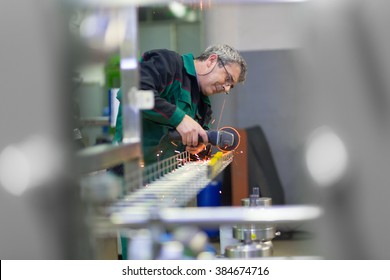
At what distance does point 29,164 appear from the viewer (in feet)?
2.59

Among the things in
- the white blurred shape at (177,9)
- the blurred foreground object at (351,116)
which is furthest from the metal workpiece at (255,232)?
the white blurred shape at (177,9)

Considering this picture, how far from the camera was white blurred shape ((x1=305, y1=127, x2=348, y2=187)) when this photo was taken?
0.76m

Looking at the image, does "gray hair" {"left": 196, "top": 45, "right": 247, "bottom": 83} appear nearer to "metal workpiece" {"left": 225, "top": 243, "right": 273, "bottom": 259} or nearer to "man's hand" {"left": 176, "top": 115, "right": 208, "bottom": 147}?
"man's hand" {"left": 176, "top": 115, "right": 208, "bottom": 147}

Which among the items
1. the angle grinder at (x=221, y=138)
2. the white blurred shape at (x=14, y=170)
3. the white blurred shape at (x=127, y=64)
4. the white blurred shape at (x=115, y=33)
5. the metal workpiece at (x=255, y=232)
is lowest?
the metal workpiece at (x=255, y=232)

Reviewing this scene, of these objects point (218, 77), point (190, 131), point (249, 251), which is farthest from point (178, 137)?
point (249, 251)

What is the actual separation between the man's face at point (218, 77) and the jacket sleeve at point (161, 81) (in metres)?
0.06

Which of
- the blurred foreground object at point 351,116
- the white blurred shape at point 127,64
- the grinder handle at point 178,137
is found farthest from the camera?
the grinder handle at point 178,137

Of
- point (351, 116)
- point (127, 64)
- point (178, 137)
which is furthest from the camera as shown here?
point (178, 137)

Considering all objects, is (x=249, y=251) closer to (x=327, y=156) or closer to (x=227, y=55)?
(x=327, y=156)

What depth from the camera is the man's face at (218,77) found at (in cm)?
95

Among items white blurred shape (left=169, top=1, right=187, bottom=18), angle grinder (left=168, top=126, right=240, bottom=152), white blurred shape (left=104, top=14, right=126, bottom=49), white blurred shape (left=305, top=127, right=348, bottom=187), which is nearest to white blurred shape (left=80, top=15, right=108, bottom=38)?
white blurred shape (left=104, top=14, right=126, bottom=49)

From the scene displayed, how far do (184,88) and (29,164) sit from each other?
31cm

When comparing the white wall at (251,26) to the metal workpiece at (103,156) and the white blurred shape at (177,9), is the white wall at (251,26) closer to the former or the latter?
the white blurred shape at (177,9)
